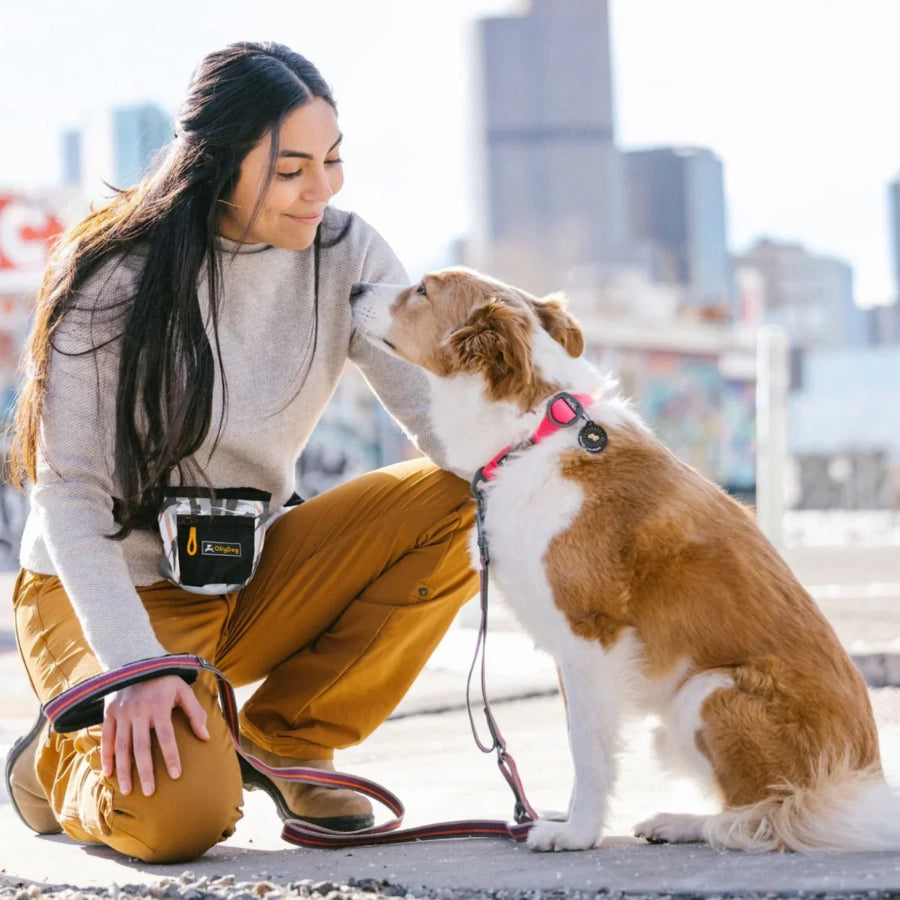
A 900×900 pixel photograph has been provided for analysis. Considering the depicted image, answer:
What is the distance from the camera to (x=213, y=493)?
3230 mm

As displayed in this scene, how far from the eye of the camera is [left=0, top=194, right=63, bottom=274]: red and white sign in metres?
15.8

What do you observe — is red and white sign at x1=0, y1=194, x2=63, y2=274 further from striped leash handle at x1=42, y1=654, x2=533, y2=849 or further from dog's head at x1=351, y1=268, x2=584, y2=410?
striped leash handle at x1=42, y1=654, x2=533, y2=849

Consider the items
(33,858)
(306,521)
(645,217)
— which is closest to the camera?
(33,858)

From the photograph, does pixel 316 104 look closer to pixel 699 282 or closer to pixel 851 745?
pixel 851 745

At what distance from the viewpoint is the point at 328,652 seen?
3367 millimetres

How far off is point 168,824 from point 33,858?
1.33ft

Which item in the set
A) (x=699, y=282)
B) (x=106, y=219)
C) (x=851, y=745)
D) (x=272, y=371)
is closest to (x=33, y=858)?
(x=272, y=371)

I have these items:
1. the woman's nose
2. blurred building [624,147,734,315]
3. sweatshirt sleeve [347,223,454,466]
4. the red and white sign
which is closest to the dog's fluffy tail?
sweatshirt sleeve [347,223,454,466]

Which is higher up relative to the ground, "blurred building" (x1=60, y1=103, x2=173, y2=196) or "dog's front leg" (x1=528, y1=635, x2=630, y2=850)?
"blurred building" (x1=60, y1=103, x2=173, y2=196)

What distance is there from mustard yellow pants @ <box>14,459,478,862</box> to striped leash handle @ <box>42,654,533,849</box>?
0.68 feet

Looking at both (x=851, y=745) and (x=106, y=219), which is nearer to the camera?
(x=851, y=745)

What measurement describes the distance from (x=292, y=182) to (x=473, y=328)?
0.57 m

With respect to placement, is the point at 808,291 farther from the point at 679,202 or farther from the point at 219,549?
the point at 219,549

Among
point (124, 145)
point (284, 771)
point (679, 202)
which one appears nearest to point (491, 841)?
point (284, 771)
